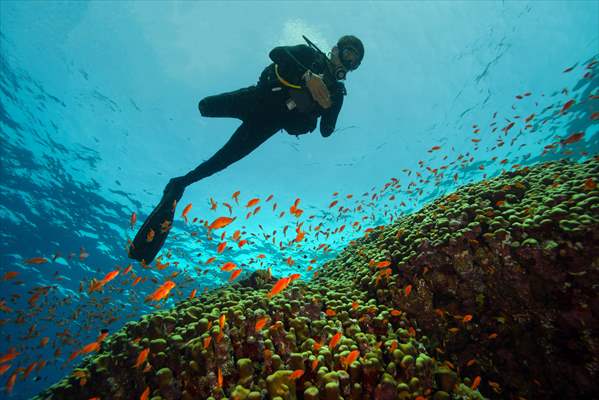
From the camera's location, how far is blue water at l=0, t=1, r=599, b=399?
748 inches

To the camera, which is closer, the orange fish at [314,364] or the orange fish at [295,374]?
the orange fish at [295,374]

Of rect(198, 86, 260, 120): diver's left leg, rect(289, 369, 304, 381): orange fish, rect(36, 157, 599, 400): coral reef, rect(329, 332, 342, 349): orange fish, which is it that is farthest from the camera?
rect(198, 86, 260, 120): diver's left leg

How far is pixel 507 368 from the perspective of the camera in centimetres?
418

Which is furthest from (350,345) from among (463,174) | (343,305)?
(463,174)

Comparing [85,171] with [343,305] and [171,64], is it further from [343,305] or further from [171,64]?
[343,305]

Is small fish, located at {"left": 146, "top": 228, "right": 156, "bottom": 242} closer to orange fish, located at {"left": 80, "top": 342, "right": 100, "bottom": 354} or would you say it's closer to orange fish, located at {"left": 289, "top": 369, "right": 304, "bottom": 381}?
orange fish, located at {"left": 80, "top": 342, "right": 100, "bottom": 354}

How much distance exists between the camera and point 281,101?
6.41 meters

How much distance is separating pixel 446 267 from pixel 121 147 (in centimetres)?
2471

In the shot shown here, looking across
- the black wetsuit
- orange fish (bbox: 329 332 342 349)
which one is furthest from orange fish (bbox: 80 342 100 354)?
the black wetsuit

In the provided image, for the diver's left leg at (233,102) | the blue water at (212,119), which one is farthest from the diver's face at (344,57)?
the blue water at (212,119)

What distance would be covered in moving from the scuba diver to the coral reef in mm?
2365

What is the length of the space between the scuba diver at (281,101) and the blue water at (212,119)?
36.7 feet

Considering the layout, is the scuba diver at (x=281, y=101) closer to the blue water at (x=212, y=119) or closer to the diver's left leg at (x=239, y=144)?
the diver's left leg at (x=239, y=144)

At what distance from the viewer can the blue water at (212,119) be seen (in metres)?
19.0
